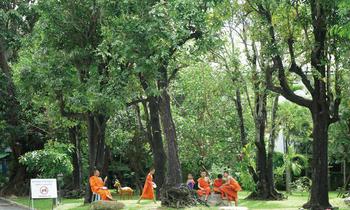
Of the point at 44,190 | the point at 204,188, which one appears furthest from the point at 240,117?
the point at 44,190

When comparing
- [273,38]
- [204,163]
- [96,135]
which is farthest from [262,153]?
[273,38]

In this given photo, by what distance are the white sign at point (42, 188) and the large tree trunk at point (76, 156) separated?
493 inches

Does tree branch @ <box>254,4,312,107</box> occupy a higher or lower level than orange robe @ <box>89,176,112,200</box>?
higher

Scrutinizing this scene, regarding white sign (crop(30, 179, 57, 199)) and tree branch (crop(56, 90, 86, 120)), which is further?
tree branch (crop(56, 90, 86, 120))

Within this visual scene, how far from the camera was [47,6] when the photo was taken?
23.0 meters

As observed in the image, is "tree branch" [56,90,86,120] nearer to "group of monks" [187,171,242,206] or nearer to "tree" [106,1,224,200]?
"tree" [106,1,224,200]

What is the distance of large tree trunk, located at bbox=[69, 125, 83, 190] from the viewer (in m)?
33.6

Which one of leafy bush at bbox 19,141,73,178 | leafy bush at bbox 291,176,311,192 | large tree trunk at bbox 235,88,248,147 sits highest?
large tree trunk at bbox 235,88,248,147

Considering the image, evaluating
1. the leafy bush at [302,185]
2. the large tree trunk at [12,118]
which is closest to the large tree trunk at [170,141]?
the large tree trunk at [12,118]

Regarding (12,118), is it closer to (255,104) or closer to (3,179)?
(3,179)

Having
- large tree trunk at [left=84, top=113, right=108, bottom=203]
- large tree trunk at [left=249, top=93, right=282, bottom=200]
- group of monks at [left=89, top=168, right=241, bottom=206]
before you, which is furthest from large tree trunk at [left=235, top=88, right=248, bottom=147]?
large tree trunk at [left=84, top=113, right=108, bottom=203]

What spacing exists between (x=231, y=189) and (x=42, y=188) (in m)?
6.81

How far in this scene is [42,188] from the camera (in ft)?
66.9

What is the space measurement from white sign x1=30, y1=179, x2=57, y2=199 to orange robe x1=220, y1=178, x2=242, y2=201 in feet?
20.2
